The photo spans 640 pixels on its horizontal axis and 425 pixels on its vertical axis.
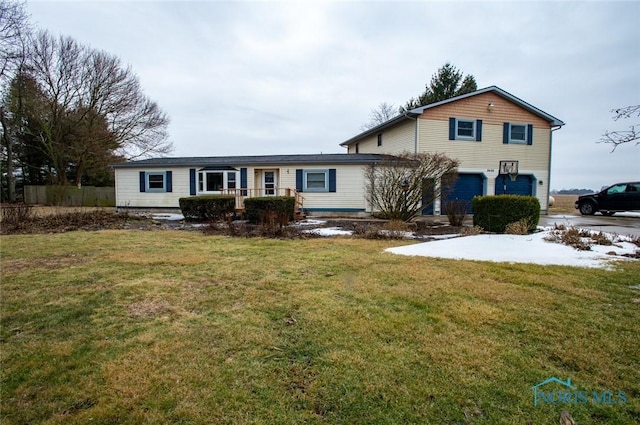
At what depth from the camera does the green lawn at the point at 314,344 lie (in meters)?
2.00

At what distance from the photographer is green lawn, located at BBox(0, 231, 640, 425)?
6.57 feet

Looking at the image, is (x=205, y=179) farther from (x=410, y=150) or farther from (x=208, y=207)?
(x=410, y=150)

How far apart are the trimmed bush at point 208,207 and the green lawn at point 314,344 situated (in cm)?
765

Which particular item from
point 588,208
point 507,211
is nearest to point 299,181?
point 507,211

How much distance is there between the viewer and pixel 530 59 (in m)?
15.2

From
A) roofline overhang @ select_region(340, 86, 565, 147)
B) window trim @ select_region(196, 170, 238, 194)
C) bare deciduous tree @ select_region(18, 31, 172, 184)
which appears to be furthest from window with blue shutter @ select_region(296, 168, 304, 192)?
bare deciduous tree @ select_region(18, 31, 172, 184)

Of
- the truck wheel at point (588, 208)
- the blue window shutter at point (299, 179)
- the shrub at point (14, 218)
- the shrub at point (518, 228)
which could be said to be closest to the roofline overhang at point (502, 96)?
the truck wheel at point (588, 208)

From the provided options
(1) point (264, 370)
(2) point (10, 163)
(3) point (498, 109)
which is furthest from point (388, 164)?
(2) point (10, 163)

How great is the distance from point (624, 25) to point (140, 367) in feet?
32.2

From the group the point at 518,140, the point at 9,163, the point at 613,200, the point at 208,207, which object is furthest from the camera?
the point at 9,163

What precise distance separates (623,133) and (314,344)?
4783mm

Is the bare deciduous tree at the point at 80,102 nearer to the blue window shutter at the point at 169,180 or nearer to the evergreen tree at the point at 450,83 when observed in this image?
the blue window shutter at the point at 169,180

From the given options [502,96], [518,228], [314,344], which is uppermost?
[502,96]

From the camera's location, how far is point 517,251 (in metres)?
6.42
